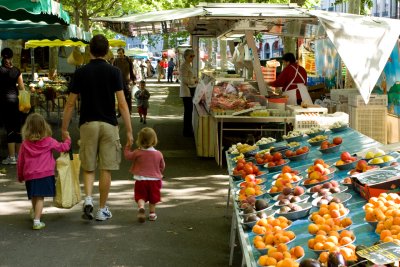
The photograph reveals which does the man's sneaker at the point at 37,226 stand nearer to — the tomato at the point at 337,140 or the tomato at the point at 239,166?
the tomato at the point at 239,166

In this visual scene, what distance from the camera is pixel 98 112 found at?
790cm

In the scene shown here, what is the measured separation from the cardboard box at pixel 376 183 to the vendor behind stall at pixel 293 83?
7.55 meters

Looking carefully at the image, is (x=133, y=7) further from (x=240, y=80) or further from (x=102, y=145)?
(x=102, y=145)

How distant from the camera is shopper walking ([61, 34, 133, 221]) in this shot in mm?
7898

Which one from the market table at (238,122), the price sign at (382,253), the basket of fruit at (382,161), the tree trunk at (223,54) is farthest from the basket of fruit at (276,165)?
the tree trunk at (223,54)

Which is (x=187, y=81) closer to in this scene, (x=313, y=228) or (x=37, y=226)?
(x=37, y=226)

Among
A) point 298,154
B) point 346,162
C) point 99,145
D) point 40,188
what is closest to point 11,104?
point 99,145

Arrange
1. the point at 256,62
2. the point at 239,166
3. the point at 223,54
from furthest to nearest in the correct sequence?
the point at 223,54 < the point at 256,62 < the point at 239,166

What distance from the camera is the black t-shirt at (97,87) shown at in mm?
7895

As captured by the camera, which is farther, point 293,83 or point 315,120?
point 293,83

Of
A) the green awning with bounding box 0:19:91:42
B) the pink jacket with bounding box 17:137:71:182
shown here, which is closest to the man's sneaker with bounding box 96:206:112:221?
the pink jacket with bounding box 17:137:71:182

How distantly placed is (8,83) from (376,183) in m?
8.28

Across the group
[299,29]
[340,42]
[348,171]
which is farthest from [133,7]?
[348,171]

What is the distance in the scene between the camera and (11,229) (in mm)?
7734
